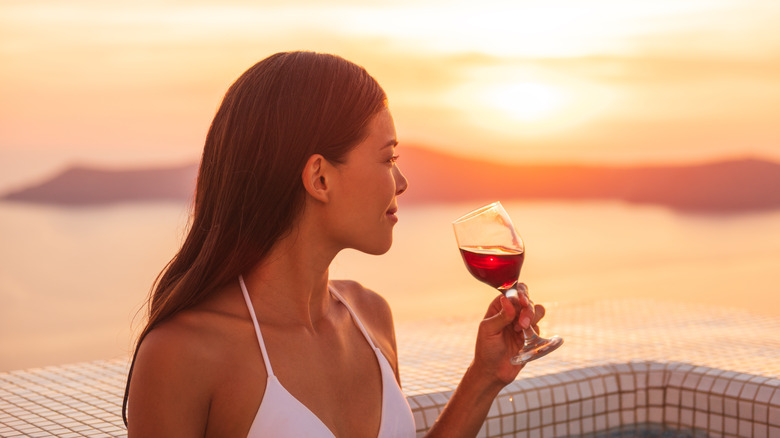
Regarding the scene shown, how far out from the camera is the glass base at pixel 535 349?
5.58 feet

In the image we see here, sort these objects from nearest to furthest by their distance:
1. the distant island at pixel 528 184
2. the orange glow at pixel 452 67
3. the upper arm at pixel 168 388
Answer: the upper arm at pixel 168 388
the orange glow at pixel 452 67
the distant island at pixel 528 184

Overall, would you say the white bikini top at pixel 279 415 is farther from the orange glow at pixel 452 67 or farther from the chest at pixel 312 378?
the orange glow at pixel 452 67

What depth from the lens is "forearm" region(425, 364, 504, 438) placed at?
5.97 feet

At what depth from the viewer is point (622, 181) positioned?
22.8 meters

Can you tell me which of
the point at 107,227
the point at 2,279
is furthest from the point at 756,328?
the point at 107,227

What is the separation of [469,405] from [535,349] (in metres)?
0.21

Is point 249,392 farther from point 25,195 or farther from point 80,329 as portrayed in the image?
point 25,195

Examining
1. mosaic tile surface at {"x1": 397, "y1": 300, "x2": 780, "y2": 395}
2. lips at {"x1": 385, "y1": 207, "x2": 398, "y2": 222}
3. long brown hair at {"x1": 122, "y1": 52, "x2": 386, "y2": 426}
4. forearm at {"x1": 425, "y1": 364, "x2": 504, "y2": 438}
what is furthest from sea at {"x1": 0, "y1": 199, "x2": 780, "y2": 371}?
long brown hair at {"x1": 122, "y1": 52, "x2": 386, "y2": 426}

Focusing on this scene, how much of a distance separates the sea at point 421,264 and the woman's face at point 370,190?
6.48 m

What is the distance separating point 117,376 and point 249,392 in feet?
6.72

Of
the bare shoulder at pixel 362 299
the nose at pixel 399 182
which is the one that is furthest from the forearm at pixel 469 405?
the nose at pixel 399 182

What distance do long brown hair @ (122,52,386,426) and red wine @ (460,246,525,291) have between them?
1.19 ft

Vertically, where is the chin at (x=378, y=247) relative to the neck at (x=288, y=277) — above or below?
above

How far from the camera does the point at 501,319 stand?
173 centimetres
